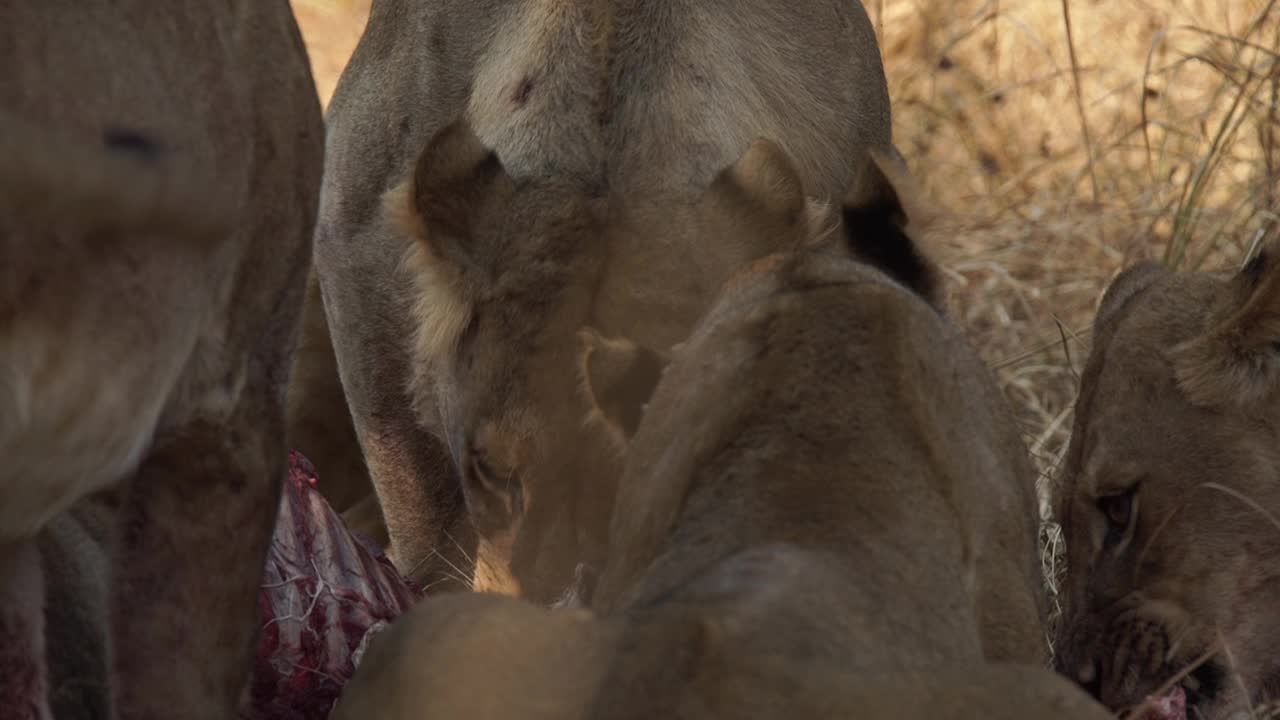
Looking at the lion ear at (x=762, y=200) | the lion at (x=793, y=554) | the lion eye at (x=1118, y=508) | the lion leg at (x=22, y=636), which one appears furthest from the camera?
the lion eye at (x=1118, y=508)

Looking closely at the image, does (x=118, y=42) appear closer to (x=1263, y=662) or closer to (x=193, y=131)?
(x=193, y=131)

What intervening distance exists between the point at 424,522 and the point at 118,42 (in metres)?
2.16

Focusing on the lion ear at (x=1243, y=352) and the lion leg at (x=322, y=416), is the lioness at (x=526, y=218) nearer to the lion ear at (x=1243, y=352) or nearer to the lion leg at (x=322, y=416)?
the lion ear at (x=1243, y=352)

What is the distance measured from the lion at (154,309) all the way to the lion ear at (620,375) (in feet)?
1.71

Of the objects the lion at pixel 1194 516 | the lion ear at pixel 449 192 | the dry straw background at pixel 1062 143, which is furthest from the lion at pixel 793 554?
the dry straw background at pixel 1062 143

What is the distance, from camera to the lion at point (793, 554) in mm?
2018

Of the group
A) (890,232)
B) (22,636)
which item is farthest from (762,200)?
(22,636)

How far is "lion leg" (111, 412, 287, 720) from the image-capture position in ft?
8.04

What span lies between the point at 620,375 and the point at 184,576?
0.76 metres

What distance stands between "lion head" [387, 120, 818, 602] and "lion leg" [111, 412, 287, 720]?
0.80 meters

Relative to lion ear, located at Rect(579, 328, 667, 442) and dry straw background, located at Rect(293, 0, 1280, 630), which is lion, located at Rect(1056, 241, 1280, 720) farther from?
dry straw background, located at Rect(293, 0, 1280, 630)

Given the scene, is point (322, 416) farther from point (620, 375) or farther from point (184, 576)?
→ point (184, 576)

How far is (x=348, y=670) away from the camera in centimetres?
337

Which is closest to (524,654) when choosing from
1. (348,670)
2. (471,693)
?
(471,693)
